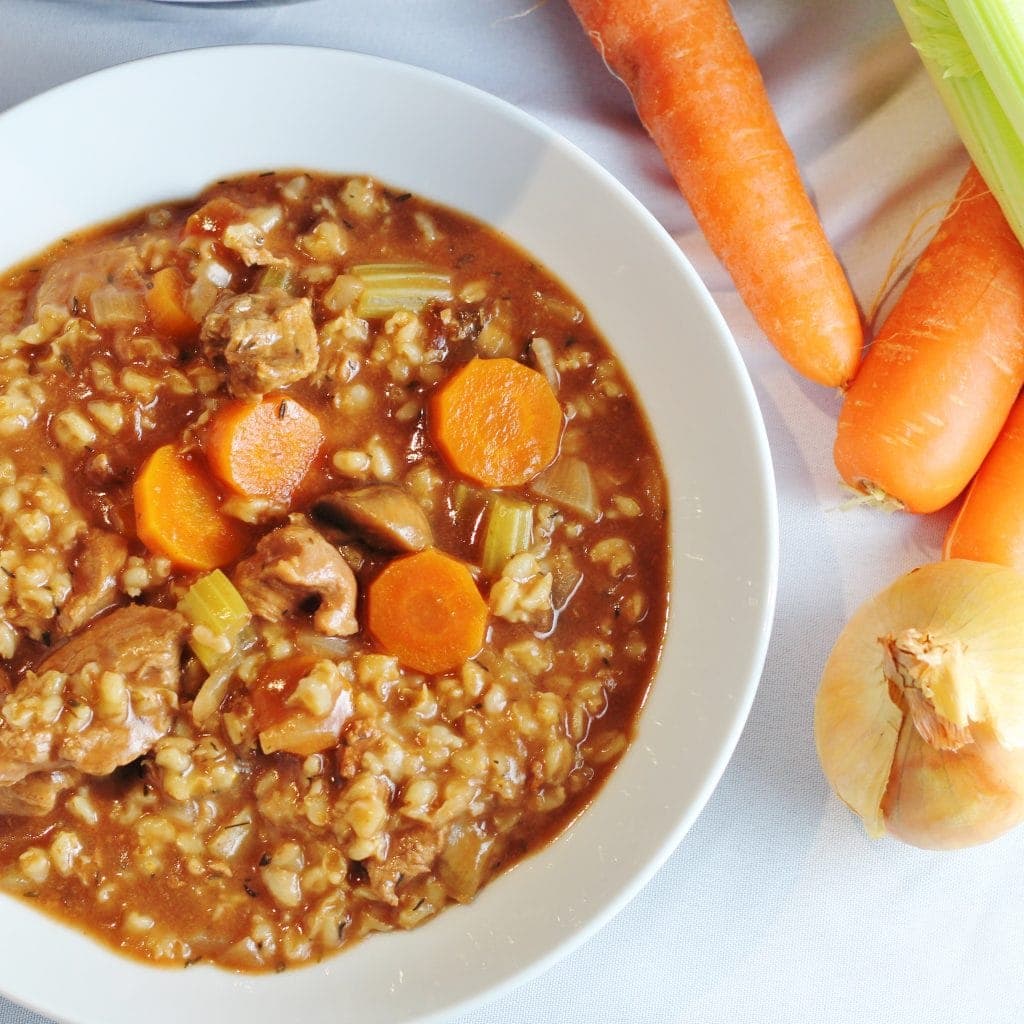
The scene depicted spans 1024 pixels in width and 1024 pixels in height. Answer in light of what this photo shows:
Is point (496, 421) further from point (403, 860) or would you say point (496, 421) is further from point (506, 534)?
point (403, 860)

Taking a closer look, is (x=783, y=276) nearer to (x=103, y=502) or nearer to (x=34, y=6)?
(x=103, y=502)

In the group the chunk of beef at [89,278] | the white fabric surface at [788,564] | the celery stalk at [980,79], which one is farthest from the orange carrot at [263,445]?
the celery stalk at [980,79]

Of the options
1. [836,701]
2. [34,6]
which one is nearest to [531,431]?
[836,701]

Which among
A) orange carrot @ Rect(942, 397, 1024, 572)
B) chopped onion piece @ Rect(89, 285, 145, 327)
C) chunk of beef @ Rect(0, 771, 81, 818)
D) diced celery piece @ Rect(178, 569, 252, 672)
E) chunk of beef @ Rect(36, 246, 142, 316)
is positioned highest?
chunk of beef @ Rect(36, 246, 142, 316)

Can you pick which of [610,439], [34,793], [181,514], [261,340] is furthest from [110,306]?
[610,439]

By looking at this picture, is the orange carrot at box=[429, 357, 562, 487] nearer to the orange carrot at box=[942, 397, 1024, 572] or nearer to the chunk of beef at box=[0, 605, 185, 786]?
the chunk of beef at box=[0, 605, 185, 786]

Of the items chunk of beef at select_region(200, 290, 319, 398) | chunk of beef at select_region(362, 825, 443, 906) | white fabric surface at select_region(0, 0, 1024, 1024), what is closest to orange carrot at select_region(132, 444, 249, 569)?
chunk of beef at select_region(200, 290, 319, 398)
